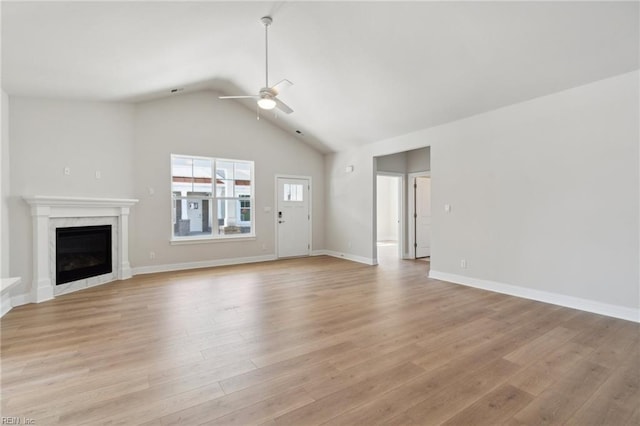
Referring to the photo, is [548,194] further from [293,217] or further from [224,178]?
[224,178]

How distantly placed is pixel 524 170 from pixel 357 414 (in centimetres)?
390

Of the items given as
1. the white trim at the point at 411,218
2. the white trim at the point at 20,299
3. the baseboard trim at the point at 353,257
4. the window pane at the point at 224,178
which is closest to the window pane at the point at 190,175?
the window pane at the point at 224,178

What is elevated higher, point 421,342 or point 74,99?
point 74,99

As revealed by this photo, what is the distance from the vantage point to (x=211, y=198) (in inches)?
258

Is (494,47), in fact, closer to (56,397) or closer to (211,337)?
(211,337)

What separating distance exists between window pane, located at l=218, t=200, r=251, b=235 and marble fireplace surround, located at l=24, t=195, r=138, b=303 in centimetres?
175

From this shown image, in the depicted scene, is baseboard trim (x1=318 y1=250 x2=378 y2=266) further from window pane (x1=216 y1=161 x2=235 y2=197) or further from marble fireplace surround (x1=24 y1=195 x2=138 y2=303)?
marble fireplace surround (x1=24 y1=195 x2=138 y2=303)

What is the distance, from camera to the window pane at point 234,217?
6.73 meters

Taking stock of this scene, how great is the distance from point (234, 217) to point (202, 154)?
1535 millimetres


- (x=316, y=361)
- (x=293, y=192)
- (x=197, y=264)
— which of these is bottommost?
(x=316, y=361)

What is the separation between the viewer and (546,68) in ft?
11.5

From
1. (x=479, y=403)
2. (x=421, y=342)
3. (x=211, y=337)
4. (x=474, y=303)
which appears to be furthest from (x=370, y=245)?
(x=479, y=403)

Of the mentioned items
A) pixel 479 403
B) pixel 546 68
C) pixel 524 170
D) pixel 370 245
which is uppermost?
pixel 546 68

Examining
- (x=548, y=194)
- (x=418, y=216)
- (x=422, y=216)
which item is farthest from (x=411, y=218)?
(x=548, y=194)
